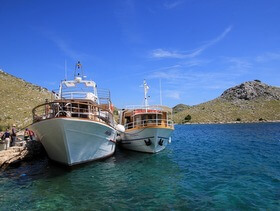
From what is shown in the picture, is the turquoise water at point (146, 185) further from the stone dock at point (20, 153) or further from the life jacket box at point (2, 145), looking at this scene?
the life jacket box at point (2, 145)

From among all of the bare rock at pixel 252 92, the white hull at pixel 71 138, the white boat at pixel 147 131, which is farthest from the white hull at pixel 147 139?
the bare rock at pixel 252 92

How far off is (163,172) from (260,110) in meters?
141

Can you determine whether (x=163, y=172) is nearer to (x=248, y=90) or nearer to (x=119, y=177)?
(x=119, y=177)

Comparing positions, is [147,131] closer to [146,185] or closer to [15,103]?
[146,185]

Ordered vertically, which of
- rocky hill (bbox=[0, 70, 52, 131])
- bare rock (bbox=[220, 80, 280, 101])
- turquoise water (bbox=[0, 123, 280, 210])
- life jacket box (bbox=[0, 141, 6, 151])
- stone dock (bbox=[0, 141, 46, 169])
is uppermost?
bare rock (bbox=[220, 80, 280, 101])

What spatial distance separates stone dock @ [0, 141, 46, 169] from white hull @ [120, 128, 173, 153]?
383 inches

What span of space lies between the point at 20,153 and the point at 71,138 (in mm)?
6632

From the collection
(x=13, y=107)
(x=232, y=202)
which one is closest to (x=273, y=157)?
(x=232, y=202)

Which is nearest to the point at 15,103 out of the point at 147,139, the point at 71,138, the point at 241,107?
the point at 147,139

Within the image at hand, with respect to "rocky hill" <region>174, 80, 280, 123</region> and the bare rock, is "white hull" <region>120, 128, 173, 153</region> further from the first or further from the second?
the bare rock

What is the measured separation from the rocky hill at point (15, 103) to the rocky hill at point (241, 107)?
305 ft

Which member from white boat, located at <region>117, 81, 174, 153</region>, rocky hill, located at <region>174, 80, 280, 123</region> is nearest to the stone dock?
white boat, located at <region>117, 81, 174, 153</region>

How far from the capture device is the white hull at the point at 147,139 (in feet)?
85.7

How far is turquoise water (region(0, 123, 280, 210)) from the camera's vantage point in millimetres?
11953
